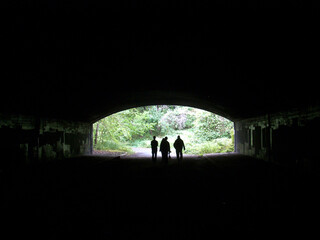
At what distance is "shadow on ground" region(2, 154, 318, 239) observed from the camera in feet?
12.5

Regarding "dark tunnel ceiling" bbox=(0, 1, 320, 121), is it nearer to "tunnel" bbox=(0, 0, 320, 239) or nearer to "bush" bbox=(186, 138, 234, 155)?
"tunnel" bbox=(0, 0, 320, 239)

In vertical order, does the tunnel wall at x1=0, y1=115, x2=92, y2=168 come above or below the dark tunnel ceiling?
below

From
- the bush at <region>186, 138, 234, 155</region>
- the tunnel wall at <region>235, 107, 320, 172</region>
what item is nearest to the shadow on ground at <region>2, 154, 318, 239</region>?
the tunnel wall at <region>235, 107, 320, 172</region>

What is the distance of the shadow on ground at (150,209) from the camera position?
3.81m

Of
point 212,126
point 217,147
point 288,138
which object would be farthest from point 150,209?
point 212,126

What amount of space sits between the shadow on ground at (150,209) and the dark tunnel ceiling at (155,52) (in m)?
3.61

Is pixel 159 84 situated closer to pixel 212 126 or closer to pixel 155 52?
pixel 155 52

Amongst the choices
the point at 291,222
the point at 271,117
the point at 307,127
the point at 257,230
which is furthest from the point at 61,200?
the point at 271,117

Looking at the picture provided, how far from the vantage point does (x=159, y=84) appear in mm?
11641

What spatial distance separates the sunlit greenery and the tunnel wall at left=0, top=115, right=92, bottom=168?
759 cm

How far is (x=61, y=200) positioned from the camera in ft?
18.7

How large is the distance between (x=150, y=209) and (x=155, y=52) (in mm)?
4618

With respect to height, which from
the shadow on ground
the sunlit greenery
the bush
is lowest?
the shadow on ground

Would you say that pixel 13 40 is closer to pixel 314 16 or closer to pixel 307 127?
pixel 314 16
